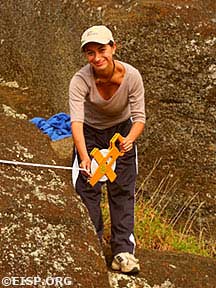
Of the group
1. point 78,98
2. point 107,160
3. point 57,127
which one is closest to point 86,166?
point 107,160

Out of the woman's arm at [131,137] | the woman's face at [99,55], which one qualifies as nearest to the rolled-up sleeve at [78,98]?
the woman's face at [99,55]

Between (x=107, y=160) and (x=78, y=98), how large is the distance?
0.34 metres

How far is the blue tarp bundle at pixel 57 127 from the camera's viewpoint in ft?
19.8

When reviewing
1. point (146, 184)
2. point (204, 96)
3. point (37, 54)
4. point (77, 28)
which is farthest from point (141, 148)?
point (37, 54)

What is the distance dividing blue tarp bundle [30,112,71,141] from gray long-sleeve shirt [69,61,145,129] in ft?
7.96

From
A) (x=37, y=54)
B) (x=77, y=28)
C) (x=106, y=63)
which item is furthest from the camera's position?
(x=37, y=54)

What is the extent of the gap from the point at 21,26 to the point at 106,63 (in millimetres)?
4066

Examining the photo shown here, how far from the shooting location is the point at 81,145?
135 inches

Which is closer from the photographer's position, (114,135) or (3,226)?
(3,226)

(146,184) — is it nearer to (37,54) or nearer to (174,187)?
(174,187)

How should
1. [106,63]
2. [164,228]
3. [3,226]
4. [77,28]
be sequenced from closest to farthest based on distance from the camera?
1. [3,226]
2. [106,63]
3. [164,228]
4. [77,28]

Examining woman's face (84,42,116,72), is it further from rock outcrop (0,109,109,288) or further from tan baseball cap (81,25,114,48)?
rock outcrop (0,109,109,288)

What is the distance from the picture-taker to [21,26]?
734 centimetres

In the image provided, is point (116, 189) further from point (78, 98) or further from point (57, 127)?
point (57, 127)
